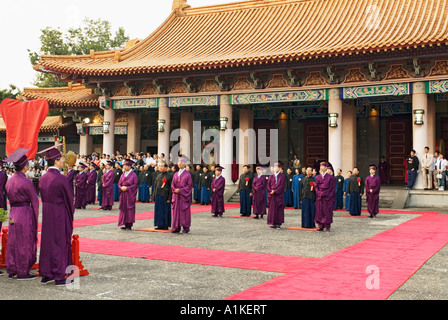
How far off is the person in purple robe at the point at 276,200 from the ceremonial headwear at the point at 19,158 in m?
6.49

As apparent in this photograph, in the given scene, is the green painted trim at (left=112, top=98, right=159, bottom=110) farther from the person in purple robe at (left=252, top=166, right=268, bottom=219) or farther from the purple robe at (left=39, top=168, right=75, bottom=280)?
the purple robe at (left=39, top=168, right=75, bottom=280)

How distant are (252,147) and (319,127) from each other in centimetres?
317

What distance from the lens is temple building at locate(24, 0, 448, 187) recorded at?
16.2 m

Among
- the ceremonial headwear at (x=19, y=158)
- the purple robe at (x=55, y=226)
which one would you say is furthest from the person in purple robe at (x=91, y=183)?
the purple robe at (x=55, y=226)

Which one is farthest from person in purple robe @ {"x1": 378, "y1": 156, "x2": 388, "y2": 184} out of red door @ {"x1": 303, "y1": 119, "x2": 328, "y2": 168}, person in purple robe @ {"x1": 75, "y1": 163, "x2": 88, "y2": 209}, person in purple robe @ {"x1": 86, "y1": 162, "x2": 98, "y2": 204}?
person in purple robe @ {"x1": 75, "y1": 163, "x2": 88, "y2": 209}

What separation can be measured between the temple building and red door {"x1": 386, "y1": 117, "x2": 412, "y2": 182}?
43 mm

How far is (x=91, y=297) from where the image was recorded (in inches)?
193

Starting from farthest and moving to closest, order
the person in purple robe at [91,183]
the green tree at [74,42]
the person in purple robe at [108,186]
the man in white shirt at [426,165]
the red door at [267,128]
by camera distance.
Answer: the green tree at [74,42] < the red door at [267,128] < the person in purple robe at [91,183] < the man in white shirt at [426,165] < the person in purple robe at [108,186]

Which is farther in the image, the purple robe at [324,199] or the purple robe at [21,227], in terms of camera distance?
the purple robe at [324,199]

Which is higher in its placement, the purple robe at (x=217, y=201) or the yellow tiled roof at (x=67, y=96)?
the yellow tiled roof at (x=67, y=96)

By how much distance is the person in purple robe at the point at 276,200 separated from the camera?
1127 cm

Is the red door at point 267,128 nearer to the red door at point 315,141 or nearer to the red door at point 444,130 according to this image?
the red door at point 315,141

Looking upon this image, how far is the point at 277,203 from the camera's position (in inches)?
446
